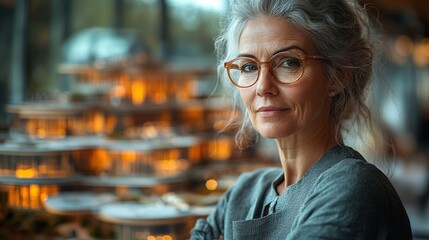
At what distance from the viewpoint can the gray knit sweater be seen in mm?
1149

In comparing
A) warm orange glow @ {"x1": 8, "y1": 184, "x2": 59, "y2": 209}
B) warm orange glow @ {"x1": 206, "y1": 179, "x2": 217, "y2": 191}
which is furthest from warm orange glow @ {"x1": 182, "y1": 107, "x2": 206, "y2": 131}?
warm orange glow @ {"x1": 8, "y1": 184, "x2": 59, "y2": 209}

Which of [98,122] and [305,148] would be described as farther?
[98,122]

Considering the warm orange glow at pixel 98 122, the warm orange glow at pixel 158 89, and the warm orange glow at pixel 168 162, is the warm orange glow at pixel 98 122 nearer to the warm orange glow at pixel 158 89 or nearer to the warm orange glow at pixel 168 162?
the warm orange glow at pixel 168 162

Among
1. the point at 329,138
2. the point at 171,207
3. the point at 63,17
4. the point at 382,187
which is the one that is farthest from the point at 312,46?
the point at 63,17

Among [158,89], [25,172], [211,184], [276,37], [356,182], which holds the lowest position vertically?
[211,184]

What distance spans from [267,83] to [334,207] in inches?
12.0

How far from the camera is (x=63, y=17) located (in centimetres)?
394

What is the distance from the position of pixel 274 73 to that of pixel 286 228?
0.30 m

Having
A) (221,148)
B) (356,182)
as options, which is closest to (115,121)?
(221,148)

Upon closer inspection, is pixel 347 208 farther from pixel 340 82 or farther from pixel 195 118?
pixel 195 118

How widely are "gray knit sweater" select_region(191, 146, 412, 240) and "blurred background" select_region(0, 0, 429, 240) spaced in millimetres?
352

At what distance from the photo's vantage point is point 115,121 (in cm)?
Answer: 448

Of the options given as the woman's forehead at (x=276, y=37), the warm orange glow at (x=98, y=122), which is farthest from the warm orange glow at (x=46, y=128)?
the woman's forehead at (x=276, y=37)

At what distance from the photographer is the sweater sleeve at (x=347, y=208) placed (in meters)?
1.14
